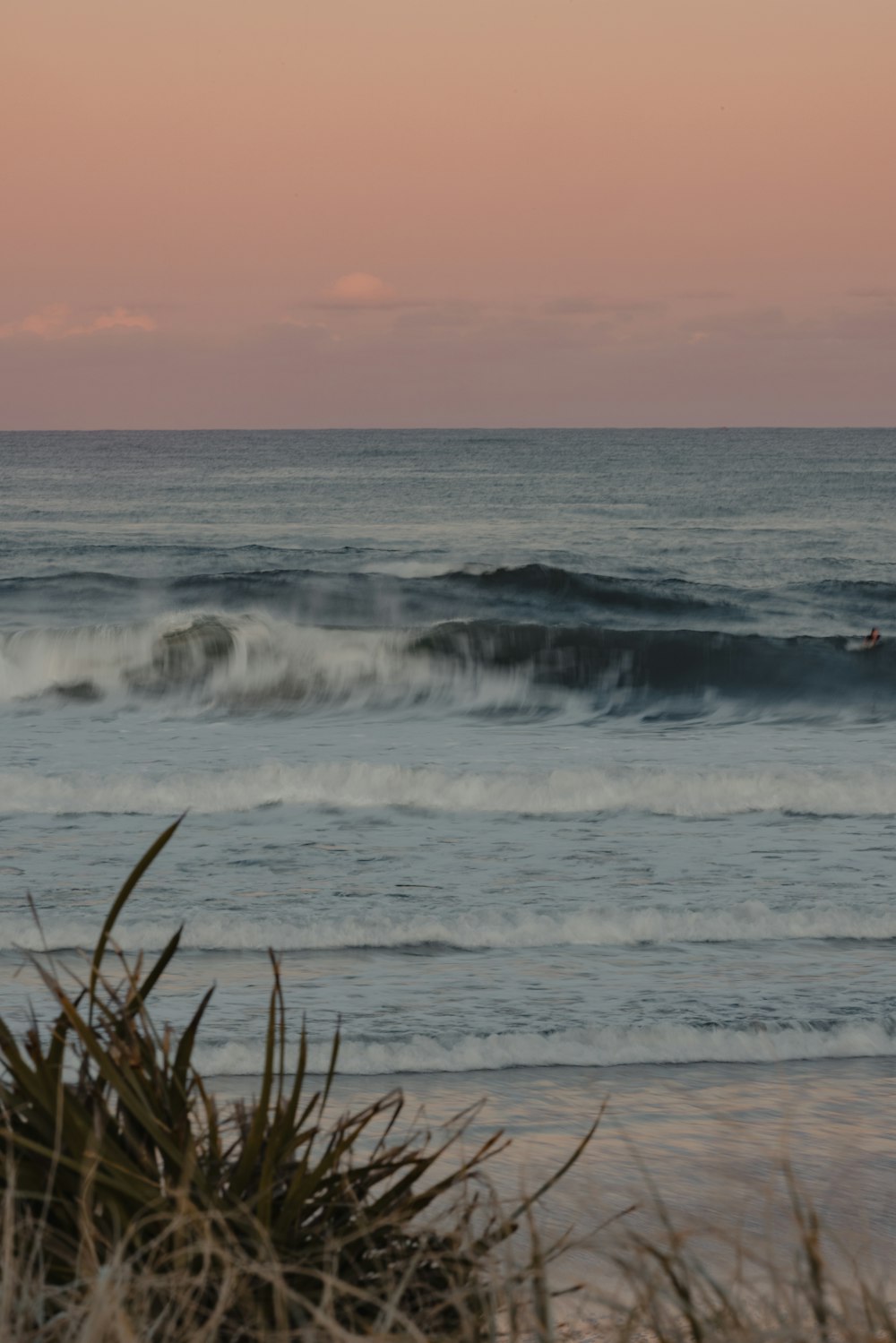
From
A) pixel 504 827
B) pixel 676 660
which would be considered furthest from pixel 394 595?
pixel 504 827

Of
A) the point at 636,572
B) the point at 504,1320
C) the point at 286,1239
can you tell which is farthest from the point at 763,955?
the point at 636,572

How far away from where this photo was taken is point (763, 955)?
A: 6.58 metres

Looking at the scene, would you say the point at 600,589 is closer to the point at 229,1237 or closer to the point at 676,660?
the point at 676,660

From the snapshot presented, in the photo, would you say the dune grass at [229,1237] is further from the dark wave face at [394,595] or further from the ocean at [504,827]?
the dark wave face at [394,595]

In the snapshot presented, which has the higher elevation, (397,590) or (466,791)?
(397,590)

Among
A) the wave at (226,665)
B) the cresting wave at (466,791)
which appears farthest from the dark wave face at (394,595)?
the cresting wave at (466,791)

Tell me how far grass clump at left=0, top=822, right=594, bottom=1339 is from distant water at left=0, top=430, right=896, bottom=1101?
9.54ft

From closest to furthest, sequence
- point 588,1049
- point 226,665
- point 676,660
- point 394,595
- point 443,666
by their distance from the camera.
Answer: point 588,1049
point 226,665
point 443,666
point 676,660
point 394,595

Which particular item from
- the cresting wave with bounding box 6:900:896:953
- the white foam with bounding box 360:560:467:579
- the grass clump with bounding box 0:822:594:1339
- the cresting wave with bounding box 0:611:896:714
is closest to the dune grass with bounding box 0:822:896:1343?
the grass clump with bounding box 0:822:594:1339

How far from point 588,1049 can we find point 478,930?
156 centimetres

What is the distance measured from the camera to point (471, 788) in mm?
10141

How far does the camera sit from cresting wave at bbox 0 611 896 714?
1725 cm

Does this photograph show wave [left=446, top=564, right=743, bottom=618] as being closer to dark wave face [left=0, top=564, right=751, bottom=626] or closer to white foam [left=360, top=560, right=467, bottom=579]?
dark wave face [left=0, top=564, right=751, bottom=626]

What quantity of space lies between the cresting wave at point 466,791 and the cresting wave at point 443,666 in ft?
19.8
